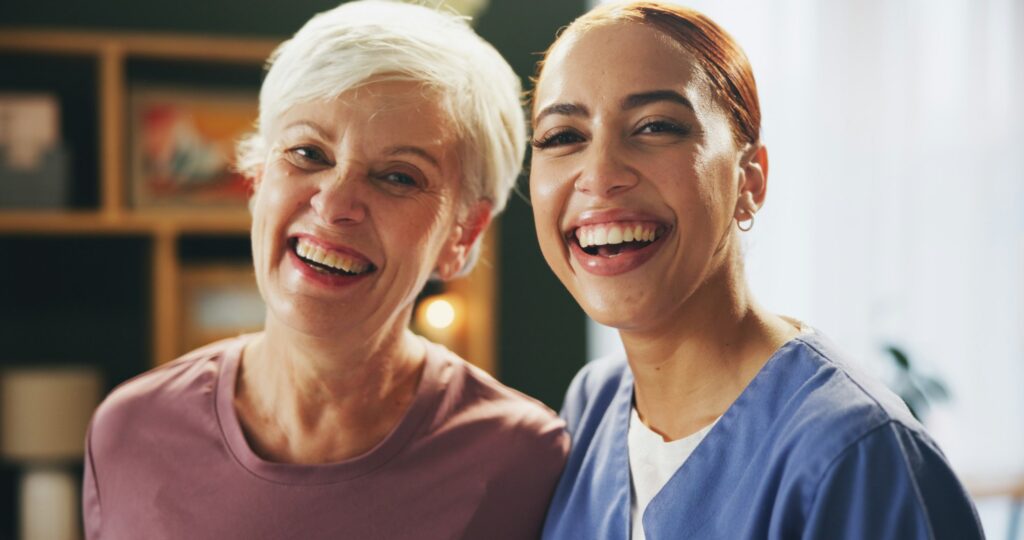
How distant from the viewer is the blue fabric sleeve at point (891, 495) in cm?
92

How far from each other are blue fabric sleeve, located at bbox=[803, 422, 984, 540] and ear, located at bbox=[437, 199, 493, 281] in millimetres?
735

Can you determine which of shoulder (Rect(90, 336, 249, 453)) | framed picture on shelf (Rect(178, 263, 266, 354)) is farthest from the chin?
framed picture on shelf (Rect(178, 263, 266, 354))

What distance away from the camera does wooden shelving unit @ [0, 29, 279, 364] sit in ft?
8.67

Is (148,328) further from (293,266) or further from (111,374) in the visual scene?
(293,266)

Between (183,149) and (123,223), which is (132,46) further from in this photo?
(123,223)

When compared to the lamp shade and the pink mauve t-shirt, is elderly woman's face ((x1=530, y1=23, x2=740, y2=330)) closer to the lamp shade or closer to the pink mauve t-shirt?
the pink mauve t-shirt

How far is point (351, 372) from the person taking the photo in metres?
1.46

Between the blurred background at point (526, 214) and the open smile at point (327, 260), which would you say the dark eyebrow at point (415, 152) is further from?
the blurred background at point (526, 214)

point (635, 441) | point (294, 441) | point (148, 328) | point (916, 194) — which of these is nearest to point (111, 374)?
point (148, 328)

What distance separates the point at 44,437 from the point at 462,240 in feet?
5.66

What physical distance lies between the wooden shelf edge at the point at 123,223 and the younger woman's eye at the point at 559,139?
1798mm

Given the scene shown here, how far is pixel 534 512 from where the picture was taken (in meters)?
1.39

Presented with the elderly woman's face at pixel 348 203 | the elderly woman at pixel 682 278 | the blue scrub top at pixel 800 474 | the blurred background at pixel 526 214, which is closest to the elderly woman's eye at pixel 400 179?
the elderly woman's face at pixel 348 203

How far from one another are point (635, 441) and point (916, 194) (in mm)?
2466
